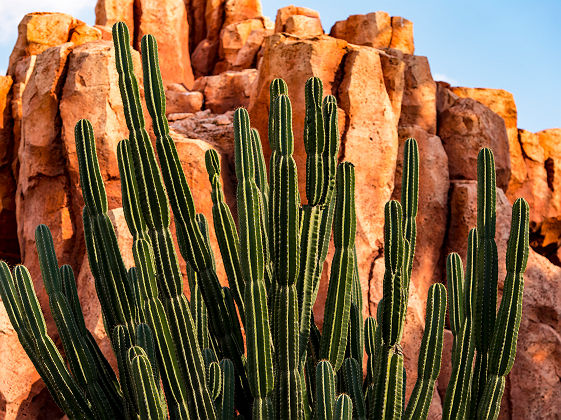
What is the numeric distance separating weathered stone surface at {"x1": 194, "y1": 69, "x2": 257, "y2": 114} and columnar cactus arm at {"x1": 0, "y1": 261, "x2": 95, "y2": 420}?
7.55 metres

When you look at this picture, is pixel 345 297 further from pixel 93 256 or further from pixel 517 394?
pixel 517 394

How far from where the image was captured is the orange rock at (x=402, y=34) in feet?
47.3

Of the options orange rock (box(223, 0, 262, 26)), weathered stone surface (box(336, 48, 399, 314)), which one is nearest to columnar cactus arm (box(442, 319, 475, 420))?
weathered stone surface (box(336, 48, 399, 314))

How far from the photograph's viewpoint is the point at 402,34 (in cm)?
1447

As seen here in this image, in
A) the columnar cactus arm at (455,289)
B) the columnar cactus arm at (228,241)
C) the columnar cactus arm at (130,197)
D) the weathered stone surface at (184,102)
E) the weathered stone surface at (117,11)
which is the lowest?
the columnar cactus arm at (455,289)

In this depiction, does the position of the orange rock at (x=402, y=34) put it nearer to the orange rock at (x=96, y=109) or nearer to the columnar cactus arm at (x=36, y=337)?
the orange rock at (x=96, y=109)

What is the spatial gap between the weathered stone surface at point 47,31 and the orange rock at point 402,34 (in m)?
6.20

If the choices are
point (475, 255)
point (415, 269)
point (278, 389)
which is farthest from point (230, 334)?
point (415, 269)

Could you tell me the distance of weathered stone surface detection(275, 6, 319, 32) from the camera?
14641mm

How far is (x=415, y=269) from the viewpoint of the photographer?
895 centimetres

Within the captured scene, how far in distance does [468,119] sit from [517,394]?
3.89m

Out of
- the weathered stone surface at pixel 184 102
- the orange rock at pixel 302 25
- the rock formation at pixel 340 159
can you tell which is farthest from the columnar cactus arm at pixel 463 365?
the orange rock at pixel 302 25

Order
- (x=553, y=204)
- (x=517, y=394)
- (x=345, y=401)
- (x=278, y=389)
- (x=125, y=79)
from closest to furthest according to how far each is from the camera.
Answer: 1. (x=345, y=401)
2. (x=278, y=389)
3. (x=125, y=79)
4. (x=517, y=394)
5. (x=553, y=204)

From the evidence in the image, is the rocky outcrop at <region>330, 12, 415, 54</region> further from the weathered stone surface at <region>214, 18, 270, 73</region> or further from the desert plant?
the desert plant
